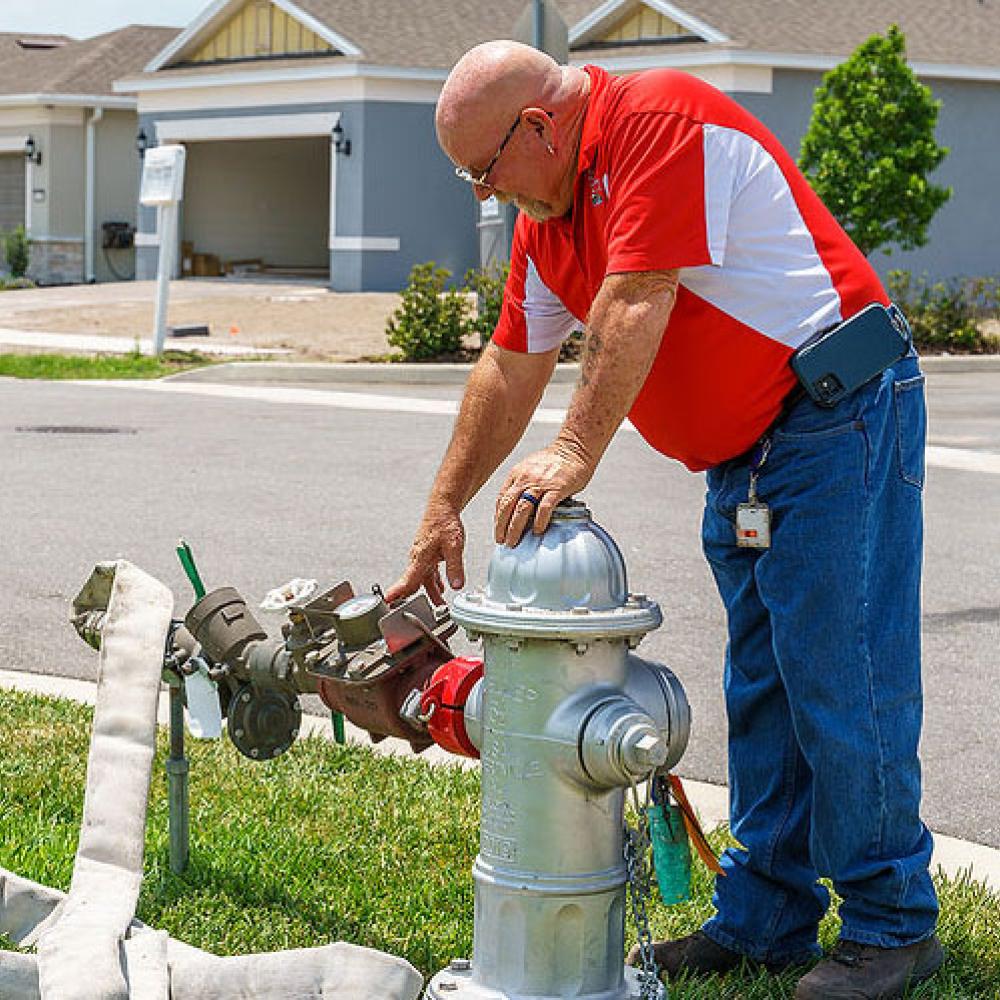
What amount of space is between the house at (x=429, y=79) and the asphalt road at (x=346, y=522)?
43.2 feet

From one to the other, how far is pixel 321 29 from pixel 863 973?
2775 centimetres

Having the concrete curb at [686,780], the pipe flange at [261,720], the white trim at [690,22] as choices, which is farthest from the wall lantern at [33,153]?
the pipe flange at [261,720]

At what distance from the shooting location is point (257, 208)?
117ft

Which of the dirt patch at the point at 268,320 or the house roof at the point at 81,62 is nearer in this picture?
the dirt patch at the point at 268,320

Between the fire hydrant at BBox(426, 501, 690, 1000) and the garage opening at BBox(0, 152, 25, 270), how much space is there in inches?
1457

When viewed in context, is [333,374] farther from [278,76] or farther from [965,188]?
[965,188]

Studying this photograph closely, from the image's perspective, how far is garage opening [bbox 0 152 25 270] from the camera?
126 ft

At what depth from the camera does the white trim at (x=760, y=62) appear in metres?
26.2

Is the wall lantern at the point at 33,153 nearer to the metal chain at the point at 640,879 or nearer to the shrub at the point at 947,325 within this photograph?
the shrub at the point at 947,325

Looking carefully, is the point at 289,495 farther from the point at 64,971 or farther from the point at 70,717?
the point at 64,971

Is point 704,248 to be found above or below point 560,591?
above

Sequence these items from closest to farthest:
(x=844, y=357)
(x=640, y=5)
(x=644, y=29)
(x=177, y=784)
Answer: (x=844, y=357) → (x=177, y=784) → (x=640, y=5) → (x=644, y=29)

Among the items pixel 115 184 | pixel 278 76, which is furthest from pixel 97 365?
pixel 115 184

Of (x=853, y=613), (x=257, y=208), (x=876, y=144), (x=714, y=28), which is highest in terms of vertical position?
(x=714, y=28)
